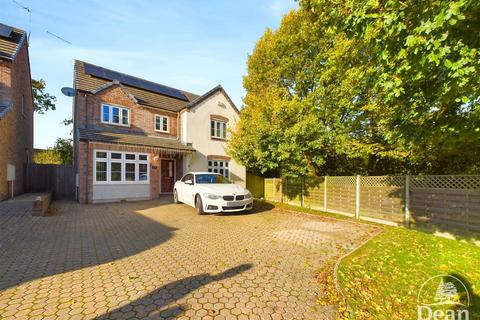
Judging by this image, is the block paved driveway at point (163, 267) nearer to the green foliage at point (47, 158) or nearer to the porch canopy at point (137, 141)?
the porch canopy at point (137, 141)

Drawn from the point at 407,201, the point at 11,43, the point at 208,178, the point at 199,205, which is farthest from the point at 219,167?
the point at 11,43

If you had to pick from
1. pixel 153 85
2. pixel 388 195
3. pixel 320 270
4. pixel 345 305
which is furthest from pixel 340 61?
pixel 153 85

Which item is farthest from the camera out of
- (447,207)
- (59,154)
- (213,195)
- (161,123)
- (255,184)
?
(59,154)

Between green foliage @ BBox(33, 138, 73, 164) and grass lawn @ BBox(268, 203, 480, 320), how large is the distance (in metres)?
32.4

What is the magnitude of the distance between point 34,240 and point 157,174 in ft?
29.9

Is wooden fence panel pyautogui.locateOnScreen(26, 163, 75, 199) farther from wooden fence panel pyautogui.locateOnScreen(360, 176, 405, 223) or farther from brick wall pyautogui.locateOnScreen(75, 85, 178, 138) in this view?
wooden fence panel pyautogui.locateOnScreen(360, 176, 405, 223)

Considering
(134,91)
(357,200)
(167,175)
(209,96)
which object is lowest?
(357,200)

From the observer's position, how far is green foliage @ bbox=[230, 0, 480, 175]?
12.3 ft

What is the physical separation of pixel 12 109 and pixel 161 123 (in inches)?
310

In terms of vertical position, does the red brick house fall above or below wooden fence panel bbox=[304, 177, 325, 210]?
above

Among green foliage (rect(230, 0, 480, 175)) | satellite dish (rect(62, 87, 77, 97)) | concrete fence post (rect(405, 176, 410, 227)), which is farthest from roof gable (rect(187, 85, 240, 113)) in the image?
concrete fence post (rect(405, 176, 410, 227))

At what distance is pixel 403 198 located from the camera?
8289mm

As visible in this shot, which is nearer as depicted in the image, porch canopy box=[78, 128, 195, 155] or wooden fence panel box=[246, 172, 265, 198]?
porch canopy box=[78, 128, 195, 155]

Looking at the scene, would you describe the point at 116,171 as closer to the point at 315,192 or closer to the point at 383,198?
the point at 315,192
